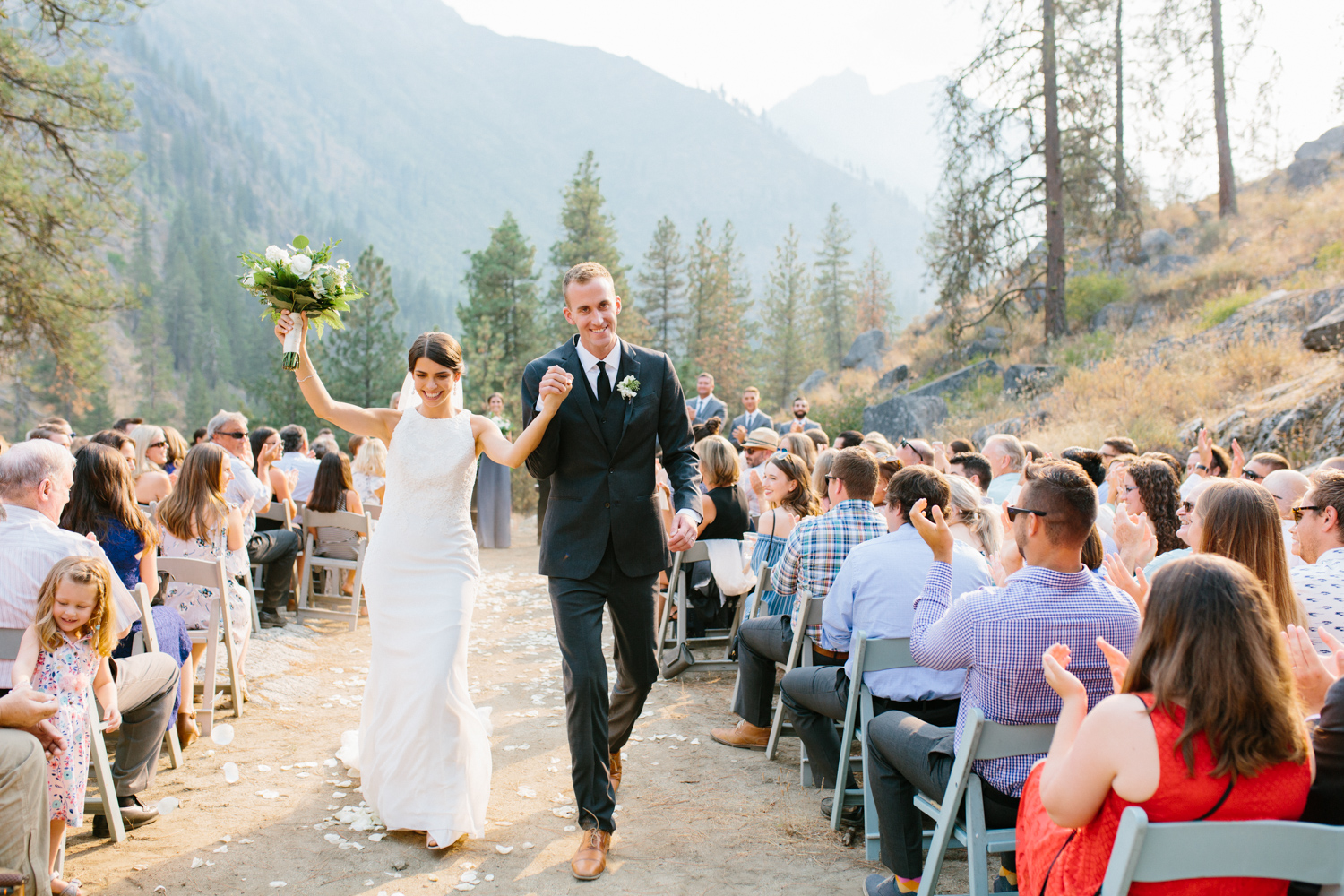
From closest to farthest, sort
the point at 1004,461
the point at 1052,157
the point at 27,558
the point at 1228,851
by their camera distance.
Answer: the point at 1228,851 < the point at 27,558 < the point at 1004,461 < the point at 1052,157

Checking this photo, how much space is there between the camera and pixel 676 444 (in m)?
4.05

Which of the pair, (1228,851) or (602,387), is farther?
(602,387)

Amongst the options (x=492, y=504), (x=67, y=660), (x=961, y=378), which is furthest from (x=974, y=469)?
(x=961, y=378)

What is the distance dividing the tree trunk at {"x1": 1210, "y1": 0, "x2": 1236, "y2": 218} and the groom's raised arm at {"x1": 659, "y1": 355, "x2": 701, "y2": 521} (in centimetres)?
2255

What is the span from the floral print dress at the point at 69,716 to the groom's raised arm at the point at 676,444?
2460 mm

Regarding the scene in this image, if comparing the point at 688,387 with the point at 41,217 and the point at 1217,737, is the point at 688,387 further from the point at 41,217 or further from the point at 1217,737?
the point at 1217,737

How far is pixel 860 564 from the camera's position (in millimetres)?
4234

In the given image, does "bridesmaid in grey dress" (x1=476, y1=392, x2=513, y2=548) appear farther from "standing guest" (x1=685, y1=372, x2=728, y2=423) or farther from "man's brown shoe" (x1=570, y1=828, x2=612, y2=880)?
"man's brown shoe" (x1=570, y1=828, x2=612, y2=880)

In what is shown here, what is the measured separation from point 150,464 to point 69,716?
4.46 m

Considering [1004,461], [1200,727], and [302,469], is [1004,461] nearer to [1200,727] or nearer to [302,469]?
[1200,727]

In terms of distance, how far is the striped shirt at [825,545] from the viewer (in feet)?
16.2

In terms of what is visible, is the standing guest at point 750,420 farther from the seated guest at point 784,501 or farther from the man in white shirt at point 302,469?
the seated guest at point 784,501

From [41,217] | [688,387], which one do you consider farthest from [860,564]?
[688,387]

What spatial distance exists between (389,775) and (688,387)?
32.0m
